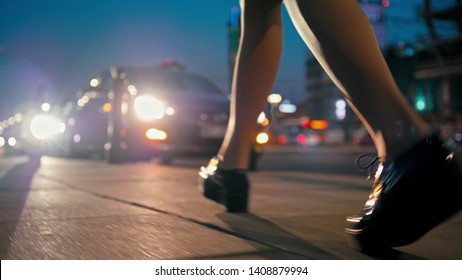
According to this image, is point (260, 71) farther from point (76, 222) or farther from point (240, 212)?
point (76, 222)

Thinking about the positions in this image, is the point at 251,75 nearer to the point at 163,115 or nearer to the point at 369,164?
the point at 369,164

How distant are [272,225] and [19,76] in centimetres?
429

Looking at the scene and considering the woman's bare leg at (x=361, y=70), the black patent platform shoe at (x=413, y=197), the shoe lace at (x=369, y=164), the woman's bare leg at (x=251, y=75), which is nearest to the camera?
the black patent platform shoe at (x=413, y=197)

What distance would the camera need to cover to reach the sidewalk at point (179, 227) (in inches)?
94.8

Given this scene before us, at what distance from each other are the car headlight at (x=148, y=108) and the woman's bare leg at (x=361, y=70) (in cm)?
713

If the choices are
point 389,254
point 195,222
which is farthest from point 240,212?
point 389,254

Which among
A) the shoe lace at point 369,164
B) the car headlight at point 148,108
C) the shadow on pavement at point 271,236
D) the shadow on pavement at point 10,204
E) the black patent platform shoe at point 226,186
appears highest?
the car headlight at point 148,108

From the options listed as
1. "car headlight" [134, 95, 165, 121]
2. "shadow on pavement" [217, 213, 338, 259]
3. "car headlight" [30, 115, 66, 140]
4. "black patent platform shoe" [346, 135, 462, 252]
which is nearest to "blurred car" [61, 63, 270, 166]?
"car headlight" [134, 95, 165, 121]

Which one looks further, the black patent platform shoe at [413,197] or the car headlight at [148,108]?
the car headlight at [148,108]

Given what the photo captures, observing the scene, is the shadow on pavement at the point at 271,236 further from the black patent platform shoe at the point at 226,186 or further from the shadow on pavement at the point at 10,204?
the shadow on pavement at the point at 10,204

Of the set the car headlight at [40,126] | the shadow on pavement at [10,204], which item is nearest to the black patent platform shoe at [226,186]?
the shadow on pavement at [10,204]

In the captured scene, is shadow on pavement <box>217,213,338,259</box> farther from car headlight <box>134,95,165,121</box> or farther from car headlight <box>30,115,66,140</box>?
car headlight <box>30,115,66,140</box>

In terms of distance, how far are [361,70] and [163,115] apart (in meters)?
7.21

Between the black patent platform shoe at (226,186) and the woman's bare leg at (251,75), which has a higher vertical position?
the woman's bare leg at (251,75)
